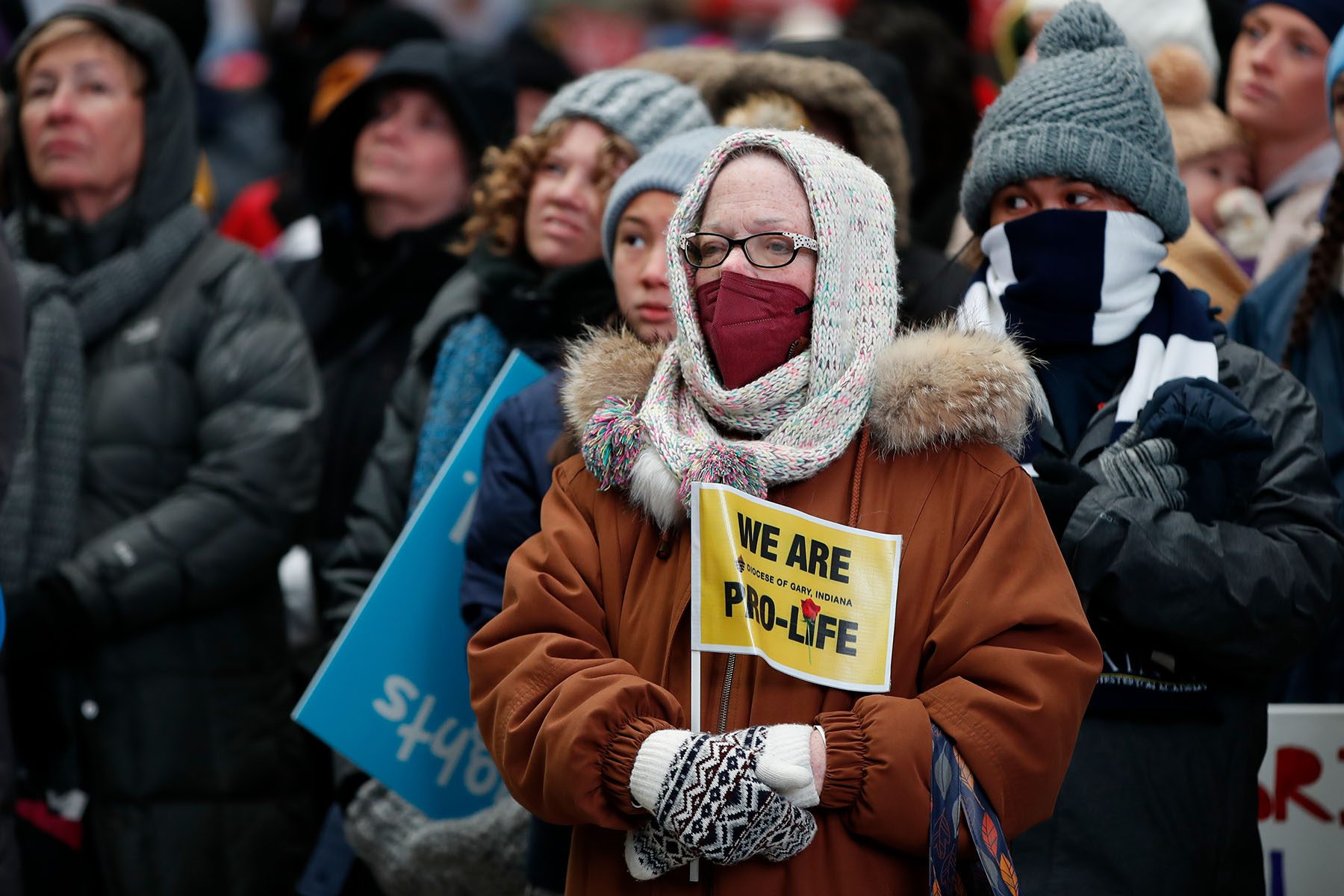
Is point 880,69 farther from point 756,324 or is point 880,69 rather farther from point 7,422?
point 7,422

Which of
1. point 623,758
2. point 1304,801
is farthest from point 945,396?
point 1304,801

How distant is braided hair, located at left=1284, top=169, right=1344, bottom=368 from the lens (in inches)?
167

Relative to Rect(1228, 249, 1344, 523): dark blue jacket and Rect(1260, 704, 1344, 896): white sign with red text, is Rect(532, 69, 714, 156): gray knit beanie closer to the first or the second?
Rect(1228, 249, 1344, 523): dark blue jacket

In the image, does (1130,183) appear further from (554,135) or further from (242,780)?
(242,780)

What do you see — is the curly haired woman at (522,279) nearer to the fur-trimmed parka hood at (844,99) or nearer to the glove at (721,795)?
the fur-trimmed parka hood at (844,99)

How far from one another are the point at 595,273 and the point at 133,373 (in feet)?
4.79

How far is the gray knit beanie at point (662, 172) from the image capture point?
155 inches

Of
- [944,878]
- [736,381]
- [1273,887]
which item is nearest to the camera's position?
[944,878]

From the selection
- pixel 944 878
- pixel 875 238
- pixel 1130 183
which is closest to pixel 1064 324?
pixel 1130 183

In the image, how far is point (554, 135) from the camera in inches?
177

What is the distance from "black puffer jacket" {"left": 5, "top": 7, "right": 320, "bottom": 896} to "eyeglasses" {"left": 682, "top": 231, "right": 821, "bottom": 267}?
215 cm

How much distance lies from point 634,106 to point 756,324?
1677mm

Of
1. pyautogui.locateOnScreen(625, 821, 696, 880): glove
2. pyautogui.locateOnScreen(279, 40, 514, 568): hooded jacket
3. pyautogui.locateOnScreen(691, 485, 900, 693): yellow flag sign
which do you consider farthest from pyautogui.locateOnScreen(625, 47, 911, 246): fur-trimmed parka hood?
pyautogui.locateOnScreen(625, 821, 696, 880): glove

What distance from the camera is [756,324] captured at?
117 inches
